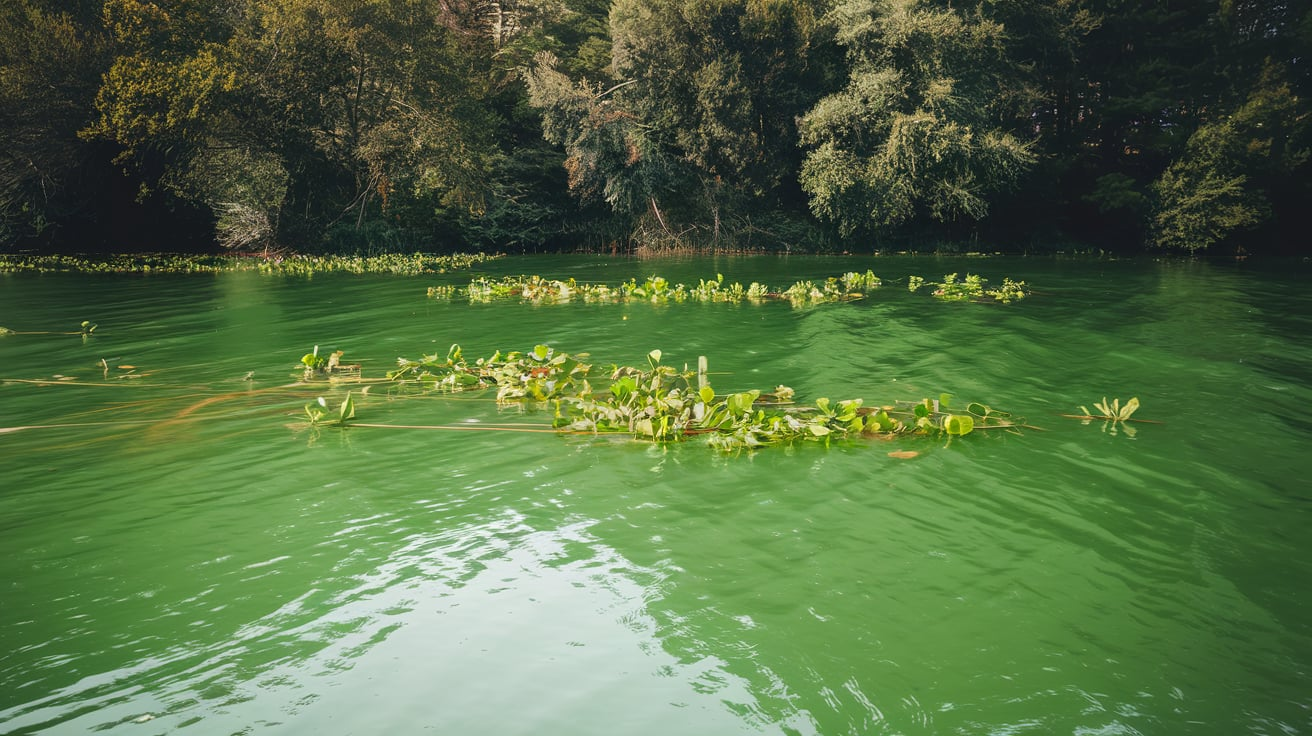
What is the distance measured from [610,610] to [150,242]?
36.9m

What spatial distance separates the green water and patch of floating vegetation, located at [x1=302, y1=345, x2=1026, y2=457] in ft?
0.72

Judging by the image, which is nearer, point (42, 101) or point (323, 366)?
point (323, 366)

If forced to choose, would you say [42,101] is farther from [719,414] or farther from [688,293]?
[719,414]

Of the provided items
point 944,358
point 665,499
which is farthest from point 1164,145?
point 665,499

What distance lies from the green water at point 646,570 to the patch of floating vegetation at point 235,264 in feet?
61.6

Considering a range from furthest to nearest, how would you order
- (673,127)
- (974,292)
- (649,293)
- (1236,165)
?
(673,127) < (1236,165) < (974,292) < (649,293)

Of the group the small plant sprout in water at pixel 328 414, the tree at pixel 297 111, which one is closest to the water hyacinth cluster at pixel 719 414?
the small plant sprout in water at pixel 328 414

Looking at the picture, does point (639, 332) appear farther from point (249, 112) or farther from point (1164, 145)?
point (1164, 145)

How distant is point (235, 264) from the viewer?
3030cm

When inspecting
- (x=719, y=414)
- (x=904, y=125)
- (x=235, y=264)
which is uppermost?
(x=904, y=125)

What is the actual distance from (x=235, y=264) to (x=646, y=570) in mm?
29930

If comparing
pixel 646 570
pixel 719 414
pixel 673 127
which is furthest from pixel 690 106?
pixel 646 570

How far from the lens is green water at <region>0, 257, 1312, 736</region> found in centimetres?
318

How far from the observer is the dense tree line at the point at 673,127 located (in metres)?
29.1
